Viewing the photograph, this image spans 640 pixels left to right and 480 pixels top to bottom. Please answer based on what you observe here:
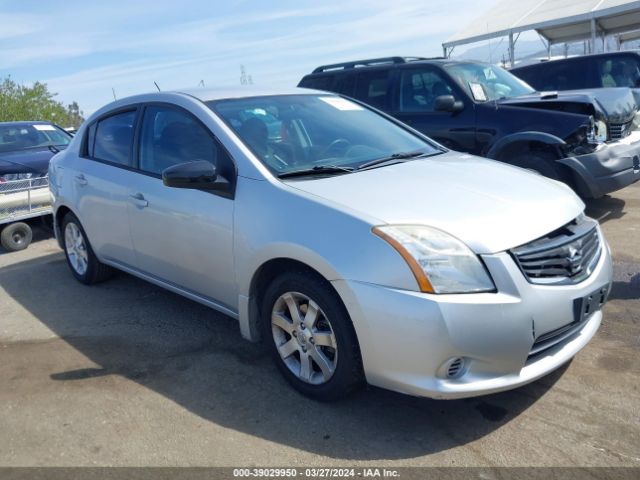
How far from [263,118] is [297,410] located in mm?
1878

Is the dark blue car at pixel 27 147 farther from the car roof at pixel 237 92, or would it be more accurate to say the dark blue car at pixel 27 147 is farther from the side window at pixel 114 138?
the car roof at pixel 237 92

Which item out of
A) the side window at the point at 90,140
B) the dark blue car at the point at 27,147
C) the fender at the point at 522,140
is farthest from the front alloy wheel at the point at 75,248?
the fender at the point at 522,140

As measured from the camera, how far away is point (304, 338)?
3258 mm

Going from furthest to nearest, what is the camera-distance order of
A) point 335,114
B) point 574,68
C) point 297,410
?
point 574,68 < point 335,114 < point 297,410

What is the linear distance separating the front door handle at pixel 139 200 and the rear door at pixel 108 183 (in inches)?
4.6

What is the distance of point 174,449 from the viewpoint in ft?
9.87

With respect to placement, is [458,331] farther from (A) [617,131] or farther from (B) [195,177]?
(A) [617,131]

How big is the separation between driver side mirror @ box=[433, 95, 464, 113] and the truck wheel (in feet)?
17.3

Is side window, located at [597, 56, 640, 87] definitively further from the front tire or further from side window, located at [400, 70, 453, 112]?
the front tire

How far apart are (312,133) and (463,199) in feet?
4.28

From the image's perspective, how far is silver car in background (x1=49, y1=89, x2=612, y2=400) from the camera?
2773 millimetres

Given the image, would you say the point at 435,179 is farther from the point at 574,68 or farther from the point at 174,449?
the point at 574,68

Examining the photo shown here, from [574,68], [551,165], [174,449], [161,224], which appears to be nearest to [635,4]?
[574,68]

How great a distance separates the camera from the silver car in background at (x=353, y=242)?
2773 mm
